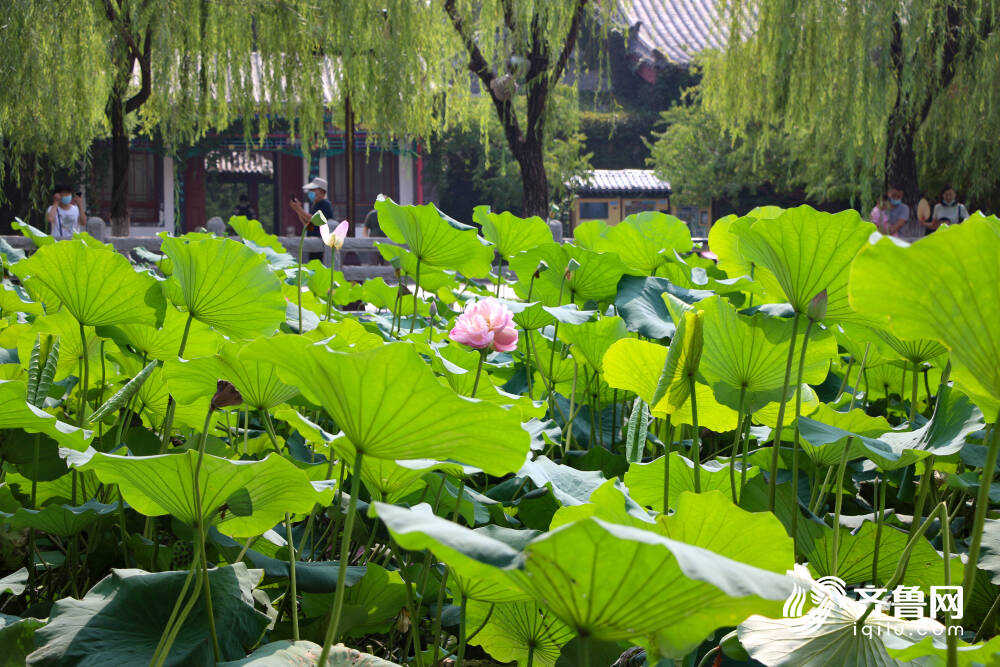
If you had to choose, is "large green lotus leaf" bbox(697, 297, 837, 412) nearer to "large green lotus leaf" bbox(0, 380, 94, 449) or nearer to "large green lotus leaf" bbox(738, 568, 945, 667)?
"large green lotus leaf" bbox(738, 568, 945, 667)

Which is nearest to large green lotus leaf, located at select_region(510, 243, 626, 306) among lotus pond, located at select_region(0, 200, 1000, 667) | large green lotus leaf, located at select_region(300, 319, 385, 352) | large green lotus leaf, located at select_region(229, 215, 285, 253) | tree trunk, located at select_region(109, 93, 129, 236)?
lotus pond, located at select_region(0, 200, 1000, 667)

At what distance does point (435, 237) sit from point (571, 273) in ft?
0.55

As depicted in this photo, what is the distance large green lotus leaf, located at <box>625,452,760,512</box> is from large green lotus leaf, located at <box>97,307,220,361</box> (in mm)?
382

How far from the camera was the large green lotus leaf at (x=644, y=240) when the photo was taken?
3.62 ft

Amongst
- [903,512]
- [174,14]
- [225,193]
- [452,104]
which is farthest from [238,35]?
[225,193]

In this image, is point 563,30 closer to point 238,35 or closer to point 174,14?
point 238,35

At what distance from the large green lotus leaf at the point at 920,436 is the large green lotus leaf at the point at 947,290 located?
15 cm

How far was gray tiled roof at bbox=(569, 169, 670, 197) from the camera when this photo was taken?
1645 cm

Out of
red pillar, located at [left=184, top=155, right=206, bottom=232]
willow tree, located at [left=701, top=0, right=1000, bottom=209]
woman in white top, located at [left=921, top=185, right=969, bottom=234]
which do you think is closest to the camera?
willow tree, located at [left=701, top=0, right=1000, bottom=209]

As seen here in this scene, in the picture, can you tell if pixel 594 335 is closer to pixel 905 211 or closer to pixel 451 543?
pixel 451 543

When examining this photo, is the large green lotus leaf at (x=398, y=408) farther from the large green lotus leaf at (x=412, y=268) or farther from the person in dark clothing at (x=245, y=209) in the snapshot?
the person in dark clothing at (x=245, y=209)

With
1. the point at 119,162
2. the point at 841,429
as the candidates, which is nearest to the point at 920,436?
the point at 841,429

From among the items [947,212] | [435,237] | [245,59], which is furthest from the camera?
[947,212]

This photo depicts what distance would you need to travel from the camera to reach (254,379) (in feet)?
1.82
